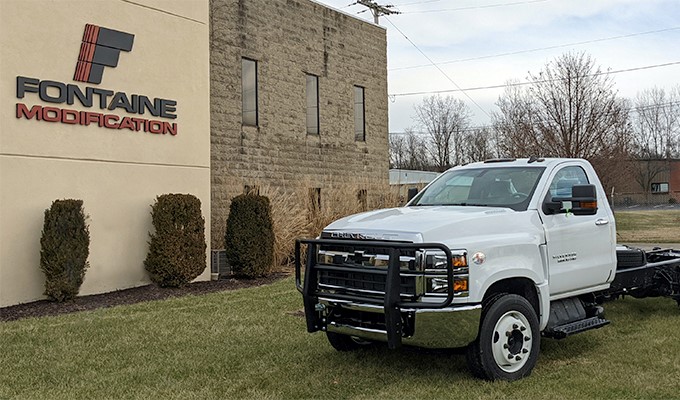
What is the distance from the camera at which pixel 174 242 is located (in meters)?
12.6

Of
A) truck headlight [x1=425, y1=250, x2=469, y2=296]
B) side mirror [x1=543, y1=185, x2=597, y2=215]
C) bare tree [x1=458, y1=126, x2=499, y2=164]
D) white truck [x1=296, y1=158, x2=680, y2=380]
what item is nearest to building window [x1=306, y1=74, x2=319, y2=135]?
white truck [x1=296, y1=158, x2=680, y2=380]

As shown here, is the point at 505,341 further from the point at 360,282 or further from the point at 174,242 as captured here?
the point at 174,242

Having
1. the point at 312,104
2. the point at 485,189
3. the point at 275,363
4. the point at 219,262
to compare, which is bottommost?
the point at 275,363

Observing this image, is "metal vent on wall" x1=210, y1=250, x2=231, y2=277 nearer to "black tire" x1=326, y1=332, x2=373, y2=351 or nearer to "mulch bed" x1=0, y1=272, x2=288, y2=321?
"mulch bed" x1=0, y1=272, x2=288, y2=321

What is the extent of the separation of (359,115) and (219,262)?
9310 millimetres

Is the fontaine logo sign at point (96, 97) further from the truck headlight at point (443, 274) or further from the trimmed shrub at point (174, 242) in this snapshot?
the truck headlight at point (443, 274)

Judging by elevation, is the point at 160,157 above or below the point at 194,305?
above

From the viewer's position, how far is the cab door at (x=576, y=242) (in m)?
6.57

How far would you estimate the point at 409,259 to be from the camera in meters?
5.71

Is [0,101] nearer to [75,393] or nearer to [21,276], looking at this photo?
[21,276]

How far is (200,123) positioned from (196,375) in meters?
8.32

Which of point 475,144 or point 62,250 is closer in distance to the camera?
point 62,250

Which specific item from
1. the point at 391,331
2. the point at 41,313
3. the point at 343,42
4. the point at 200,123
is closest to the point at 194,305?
the point at 41,313

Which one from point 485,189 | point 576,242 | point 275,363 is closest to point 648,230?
point 576,242
